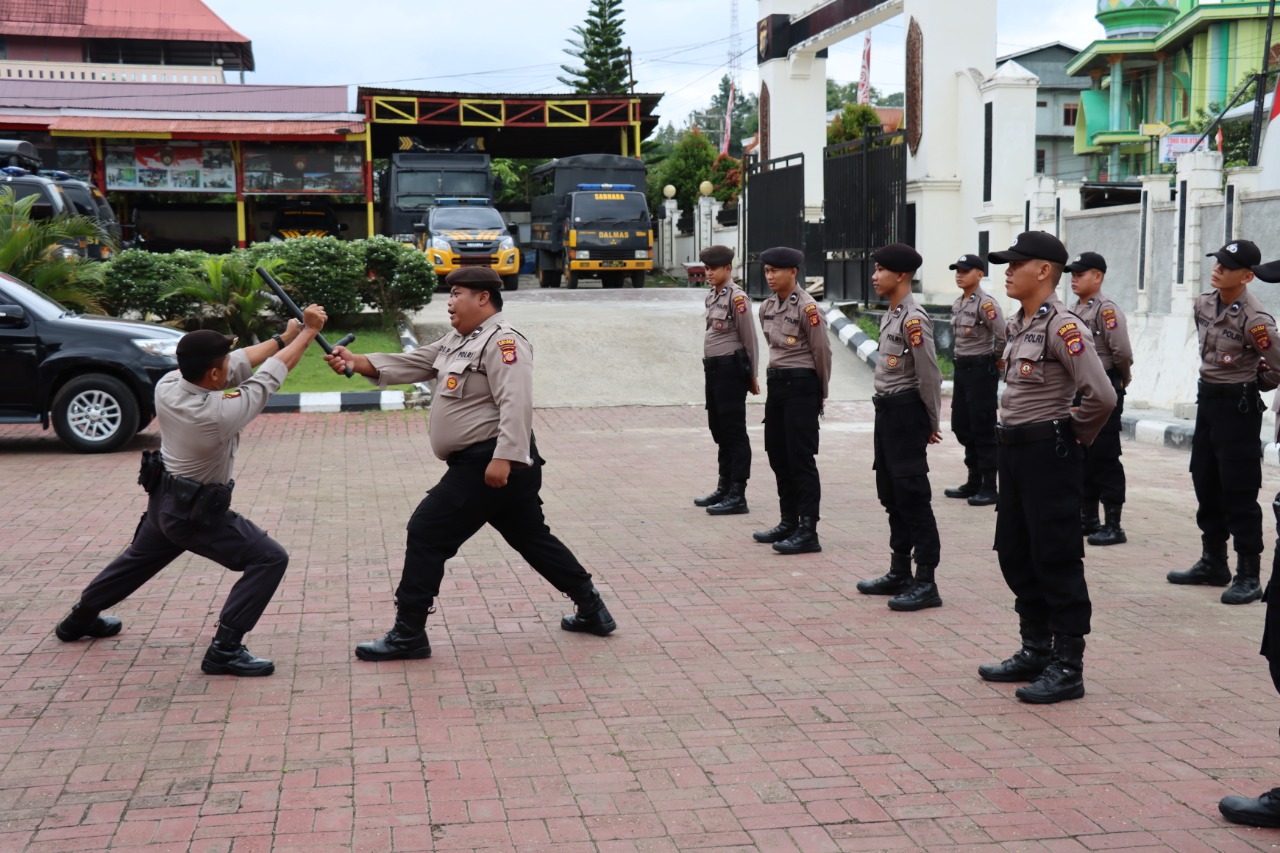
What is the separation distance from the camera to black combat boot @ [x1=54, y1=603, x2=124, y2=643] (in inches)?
226

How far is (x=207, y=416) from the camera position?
5234 millimetres

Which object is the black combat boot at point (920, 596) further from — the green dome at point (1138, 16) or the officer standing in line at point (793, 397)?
the green dome at point (1138, 16)

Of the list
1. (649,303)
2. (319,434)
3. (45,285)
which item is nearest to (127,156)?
(649,303)

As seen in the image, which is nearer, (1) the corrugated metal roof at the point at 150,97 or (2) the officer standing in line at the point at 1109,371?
(2) the officer standing in line at the point at 1109,371

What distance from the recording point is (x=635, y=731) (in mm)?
4750

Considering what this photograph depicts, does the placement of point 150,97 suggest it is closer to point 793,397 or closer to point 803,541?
point 793,397

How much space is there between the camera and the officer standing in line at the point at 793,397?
26.2 feet

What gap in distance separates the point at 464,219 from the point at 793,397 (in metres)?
19.1

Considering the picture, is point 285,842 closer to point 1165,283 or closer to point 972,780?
point 972,780

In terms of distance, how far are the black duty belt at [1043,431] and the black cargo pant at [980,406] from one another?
442 centimetres

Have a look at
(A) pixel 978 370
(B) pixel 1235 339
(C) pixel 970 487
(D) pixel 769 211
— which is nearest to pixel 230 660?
(B) pixel 1235 339

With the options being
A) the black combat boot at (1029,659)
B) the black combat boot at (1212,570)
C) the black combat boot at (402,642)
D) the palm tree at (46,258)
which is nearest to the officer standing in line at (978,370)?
the black combat boot at (1212,570)

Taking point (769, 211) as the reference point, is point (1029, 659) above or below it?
below

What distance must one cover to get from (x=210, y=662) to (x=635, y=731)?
75.4 inches
